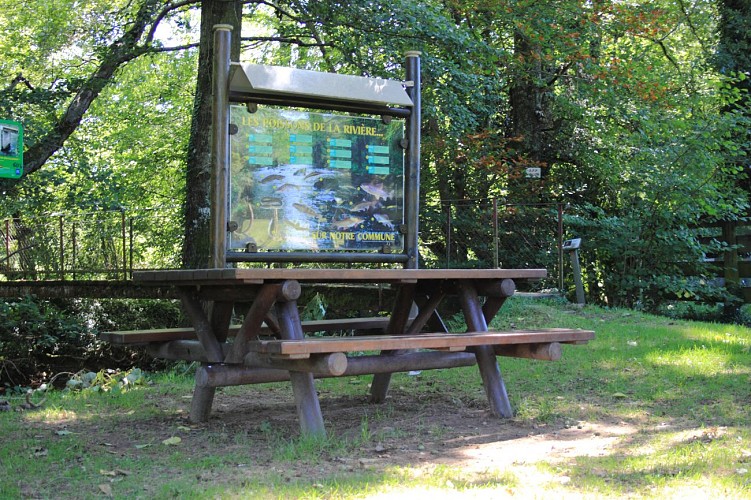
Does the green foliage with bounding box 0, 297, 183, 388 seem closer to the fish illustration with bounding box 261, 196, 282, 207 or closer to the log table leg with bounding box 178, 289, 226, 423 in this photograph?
the fish illustration with bounding box 261, 196, 282, 207

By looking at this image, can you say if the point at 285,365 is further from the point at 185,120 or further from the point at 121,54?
the point at 185,120

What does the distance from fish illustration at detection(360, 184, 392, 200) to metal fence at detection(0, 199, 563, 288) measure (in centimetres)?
751

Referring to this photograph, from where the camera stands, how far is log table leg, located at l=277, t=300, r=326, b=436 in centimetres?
526

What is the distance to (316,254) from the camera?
693cm

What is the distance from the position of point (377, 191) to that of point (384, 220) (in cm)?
27

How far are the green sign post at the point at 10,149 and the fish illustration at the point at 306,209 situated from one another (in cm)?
251

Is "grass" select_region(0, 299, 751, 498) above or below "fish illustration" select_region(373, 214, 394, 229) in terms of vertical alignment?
below

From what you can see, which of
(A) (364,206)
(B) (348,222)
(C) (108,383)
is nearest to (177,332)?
(B) (348,222)

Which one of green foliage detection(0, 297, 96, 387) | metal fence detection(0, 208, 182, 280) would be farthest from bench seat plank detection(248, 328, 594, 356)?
metal fence detection(0, 208, 182, 280)

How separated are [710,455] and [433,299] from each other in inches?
101

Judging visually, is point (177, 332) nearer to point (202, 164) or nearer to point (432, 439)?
point (432, 439)

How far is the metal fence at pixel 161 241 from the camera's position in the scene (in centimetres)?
1522

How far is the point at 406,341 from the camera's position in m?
5.27

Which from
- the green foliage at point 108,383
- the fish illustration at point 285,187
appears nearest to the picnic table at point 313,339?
the fish illustration at point 285,187
